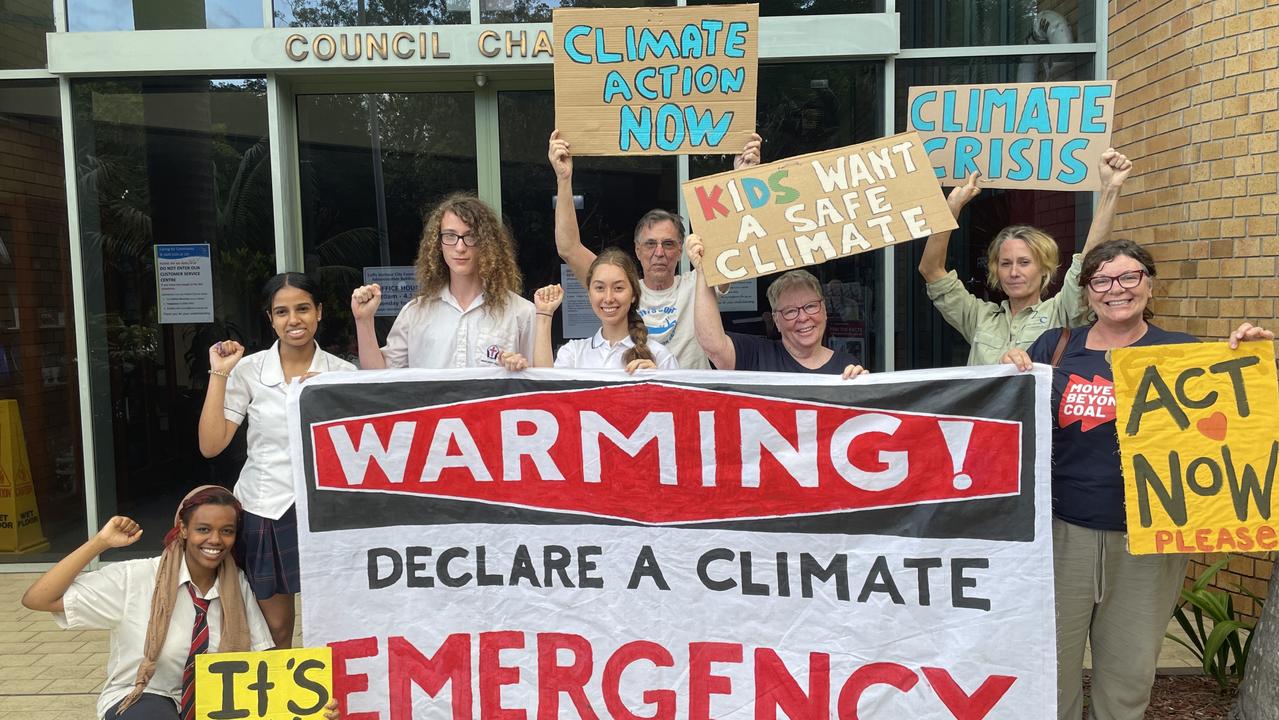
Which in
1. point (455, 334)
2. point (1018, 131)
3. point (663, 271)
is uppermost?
point (1018, 131)

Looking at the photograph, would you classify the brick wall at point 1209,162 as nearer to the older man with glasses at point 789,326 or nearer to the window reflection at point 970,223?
the window reflection at point 970,223

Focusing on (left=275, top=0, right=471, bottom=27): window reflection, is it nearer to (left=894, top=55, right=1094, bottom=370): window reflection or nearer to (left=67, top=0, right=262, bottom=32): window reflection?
(left=67, top=0, right=262, bottom=32): window reflection

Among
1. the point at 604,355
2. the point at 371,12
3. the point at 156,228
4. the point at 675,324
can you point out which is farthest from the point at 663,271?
the point at 156,228

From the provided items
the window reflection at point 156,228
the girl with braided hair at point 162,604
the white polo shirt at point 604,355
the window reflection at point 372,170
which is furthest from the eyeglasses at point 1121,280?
the window reflection at point 156,228

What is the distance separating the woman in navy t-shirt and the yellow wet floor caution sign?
5.84 metres

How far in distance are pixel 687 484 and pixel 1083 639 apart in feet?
4.49

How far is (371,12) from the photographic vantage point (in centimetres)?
551

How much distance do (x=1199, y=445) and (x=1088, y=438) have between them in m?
0.30

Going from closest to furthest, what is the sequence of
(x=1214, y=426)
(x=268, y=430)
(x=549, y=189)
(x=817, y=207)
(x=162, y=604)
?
(x=1214, y=426) < (x=162, y=604) < (x=268, y=430) < (x=817, y=207) < (x=549, y=189)

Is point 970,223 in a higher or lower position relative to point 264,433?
higher

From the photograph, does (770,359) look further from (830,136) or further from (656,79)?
(830,136)

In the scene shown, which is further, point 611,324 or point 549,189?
point 549,189

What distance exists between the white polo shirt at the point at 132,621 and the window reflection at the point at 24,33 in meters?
→ 4.00

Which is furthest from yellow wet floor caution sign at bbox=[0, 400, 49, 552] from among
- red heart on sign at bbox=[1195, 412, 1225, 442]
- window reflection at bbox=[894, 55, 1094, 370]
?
red heart on sign at bbox=[1195, 412, 1225, 442]
